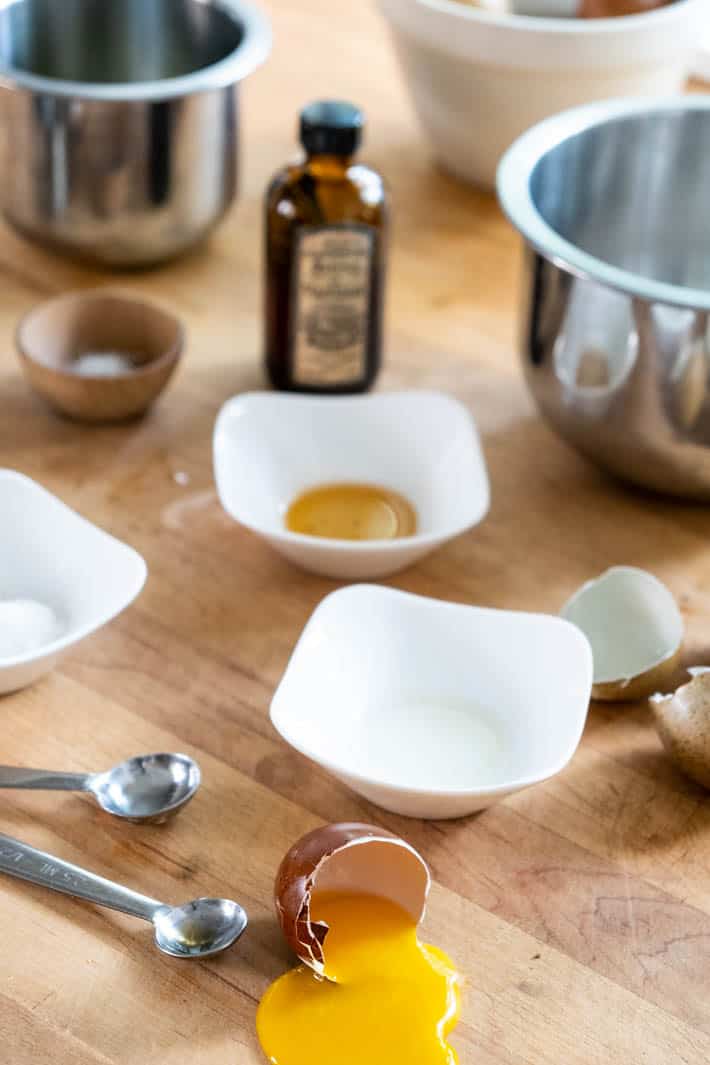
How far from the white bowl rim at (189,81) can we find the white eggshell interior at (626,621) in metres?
0.59

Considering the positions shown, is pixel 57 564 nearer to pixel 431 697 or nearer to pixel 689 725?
pixel 431 697

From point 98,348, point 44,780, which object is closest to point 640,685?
point 44,780

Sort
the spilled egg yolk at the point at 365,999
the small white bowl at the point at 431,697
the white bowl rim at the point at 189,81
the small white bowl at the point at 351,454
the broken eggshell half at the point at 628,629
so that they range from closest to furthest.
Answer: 1. the spilled egg yolk at the point at 365,999
2. the small white bowl at the point at 431,697
3. the broken eggshell half at the point at 628,629
4. the small white bowl at the point at 351,454
5. the white bowl rim at the point at 189,81

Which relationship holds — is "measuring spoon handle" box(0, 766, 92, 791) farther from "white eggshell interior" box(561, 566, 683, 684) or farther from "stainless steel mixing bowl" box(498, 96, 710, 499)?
"stainless steel mixing bowl" box(498, 96, 710, 499)

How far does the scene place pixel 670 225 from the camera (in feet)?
4.10

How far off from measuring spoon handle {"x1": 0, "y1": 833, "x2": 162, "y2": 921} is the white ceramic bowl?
86 centimetres

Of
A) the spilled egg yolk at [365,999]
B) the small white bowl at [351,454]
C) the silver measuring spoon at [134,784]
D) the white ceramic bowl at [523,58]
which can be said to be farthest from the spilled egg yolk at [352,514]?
the white ceramic bowl at [523,58]

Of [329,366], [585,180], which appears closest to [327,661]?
[329,366]

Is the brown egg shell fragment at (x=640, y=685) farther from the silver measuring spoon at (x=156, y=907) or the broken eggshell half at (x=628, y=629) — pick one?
the silver measuring spoon at (x=156, y=907)

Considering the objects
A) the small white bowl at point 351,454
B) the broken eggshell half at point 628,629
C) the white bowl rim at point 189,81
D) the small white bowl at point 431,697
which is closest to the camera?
the small white bowl at point 431,697

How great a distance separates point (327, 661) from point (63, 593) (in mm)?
195

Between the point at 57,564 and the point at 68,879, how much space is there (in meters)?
0.25

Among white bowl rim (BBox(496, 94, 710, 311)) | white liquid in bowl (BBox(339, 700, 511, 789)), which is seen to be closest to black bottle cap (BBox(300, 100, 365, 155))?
white bowl rim (BBox(496, 94, 710, 311))

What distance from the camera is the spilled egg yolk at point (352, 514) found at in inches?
42.0
